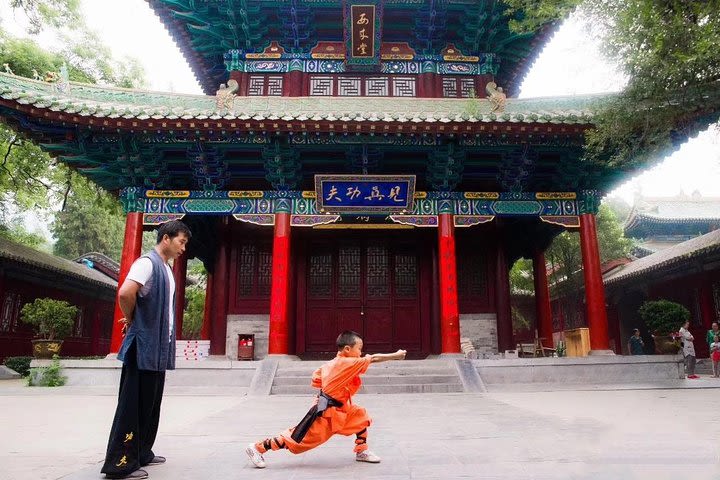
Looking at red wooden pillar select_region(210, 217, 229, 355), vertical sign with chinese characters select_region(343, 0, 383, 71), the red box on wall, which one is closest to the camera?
the red box on wall

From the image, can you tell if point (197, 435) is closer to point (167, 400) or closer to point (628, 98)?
point (167, 400)

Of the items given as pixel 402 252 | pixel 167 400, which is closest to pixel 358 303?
pixel 402 252

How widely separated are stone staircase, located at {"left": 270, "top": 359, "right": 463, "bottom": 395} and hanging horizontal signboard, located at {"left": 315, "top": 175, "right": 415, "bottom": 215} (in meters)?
2.98

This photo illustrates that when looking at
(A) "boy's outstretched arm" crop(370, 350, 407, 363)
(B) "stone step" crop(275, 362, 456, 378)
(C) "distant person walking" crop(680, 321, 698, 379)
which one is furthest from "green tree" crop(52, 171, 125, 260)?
(A) "boy's outstretched arm" crop(370, 350, 407, 363)

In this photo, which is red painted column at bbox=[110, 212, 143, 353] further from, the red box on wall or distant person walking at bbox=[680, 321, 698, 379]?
distant person walking at bbox=[680, 321, 698, 379]

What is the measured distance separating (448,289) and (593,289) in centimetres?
267

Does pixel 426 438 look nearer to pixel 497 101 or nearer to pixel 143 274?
pixel 143 274

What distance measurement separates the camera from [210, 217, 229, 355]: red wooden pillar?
1130cm

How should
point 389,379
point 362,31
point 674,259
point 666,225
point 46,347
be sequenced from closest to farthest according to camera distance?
point 389,379 → point 46,347 → point 362,31 → point 674,259 → point 666,225

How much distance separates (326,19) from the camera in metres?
11.5

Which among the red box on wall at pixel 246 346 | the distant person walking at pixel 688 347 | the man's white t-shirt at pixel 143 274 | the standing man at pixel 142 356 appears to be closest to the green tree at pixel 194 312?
the red box on wall at pixel 246 346

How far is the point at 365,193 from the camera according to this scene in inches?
384

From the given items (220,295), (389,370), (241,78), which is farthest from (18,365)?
(389,370)

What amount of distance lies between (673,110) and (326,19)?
7.72m
